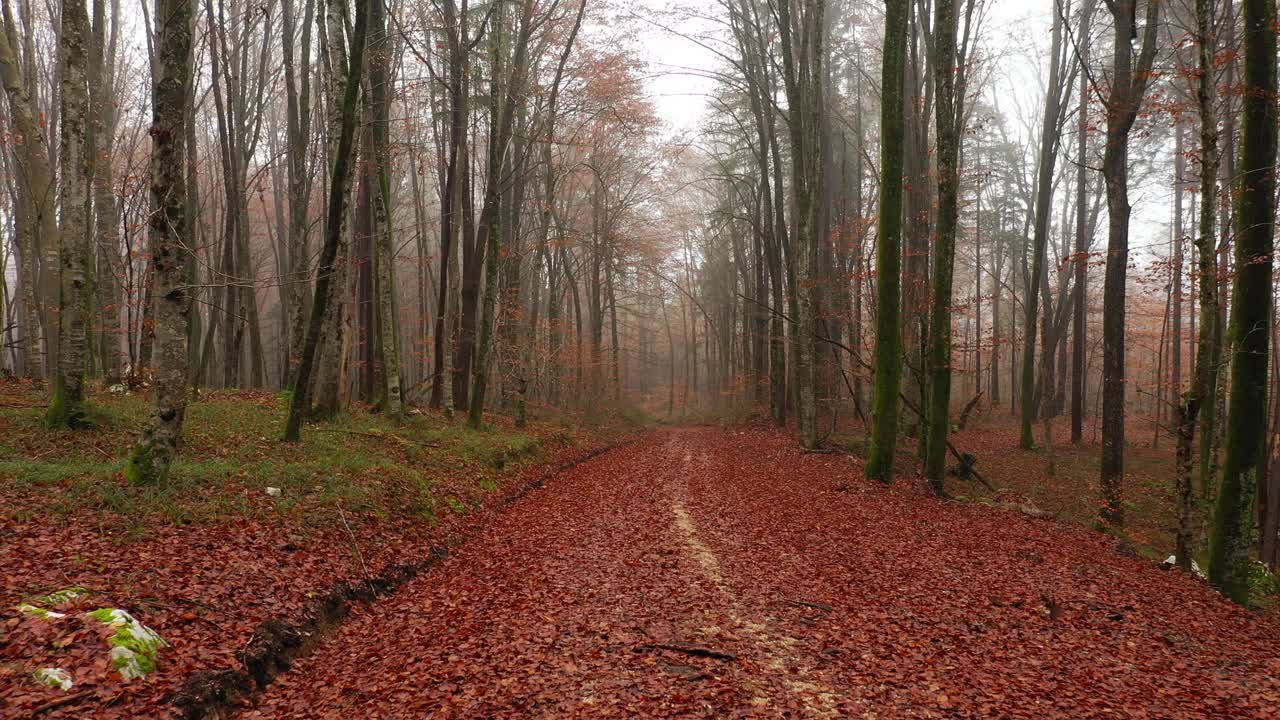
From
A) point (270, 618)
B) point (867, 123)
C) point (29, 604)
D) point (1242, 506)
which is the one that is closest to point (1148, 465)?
point (1242, 506)

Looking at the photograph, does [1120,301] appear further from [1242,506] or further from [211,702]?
[211,702]

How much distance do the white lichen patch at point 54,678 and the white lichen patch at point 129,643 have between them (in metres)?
0.24

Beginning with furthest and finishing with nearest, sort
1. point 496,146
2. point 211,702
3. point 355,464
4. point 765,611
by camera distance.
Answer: point 496,146, point 355,464, point 765,611, point 211,702

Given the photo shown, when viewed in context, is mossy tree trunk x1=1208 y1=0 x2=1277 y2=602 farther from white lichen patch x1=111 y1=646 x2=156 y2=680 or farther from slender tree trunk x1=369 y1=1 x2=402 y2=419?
slender tree trunk x1=369 y1=1 x2=402 y2=419

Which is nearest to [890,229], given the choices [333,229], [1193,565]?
[1193,565]

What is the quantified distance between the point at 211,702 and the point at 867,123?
27725 millimetres

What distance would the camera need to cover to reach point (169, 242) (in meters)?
7.02

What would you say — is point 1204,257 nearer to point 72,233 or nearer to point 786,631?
point 786,631

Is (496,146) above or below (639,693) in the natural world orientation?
above

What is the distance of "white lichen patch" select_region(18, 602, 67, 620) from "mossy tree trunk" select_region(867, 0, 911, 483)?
453 inches

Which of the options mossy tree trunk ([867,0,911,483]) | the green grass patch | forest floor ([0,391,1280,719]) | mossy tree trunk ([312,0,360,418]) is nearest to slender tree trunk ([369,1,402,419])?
mossy tree trunk ([312,0,360,418])

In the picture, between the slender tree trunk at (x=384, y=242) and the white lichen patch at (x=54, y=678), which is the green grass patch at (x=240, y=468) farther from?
the white lichen patch at (x=54, y=678)

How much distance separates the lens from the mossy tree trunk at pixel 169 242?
6.97 metres

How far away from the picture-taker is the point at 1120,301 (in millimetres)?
12891
